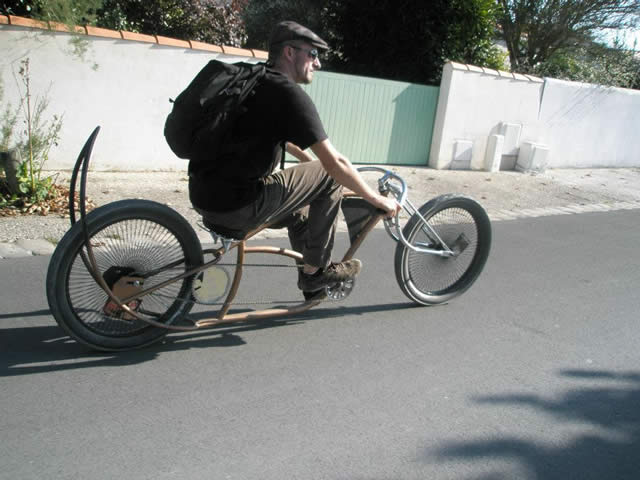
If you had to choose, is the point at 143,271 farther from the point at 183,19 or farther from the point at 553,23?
the point at 553,23

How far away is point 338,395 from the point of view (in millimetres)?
3193

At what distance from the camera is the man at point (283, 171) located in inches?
121

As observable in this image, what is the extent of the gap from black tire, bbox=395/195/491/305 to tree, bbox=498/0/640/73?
39.3 ft

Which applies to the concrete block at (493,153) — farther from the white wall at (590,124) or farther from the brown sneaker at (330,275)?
the brown sneaker at (330,275)

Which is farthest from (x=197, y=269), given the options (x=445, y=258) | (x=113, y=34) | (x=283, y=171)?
(x=113, y=34)

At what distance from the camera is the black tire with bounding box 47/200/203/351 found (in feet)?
10.1

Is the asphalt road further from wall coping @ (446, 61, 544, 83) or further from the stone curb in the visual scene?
wall coping @ (446, 61, 544, 83)

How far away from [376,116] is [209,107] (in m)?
7.67

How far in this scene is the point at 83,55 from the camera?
7.45 metres

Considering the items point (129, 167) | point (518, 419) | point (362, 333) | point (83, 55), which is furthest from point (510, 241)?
Result: point (83, 55)

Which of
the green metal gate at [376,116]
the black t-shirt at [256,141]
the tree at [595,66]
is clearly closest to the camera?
the black t-shirt at [256,141]

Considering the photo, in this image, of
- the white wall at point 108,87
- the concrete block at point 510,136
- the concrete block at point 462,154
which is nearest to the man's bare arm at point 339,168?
the white wall at point 108,87

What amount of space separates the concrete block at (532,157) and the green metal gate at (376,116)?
2.10 m

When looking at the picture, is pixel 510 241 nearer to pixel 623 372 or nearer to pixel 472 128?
pixel 623 372
